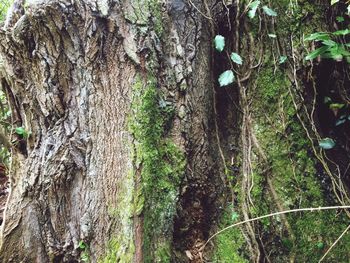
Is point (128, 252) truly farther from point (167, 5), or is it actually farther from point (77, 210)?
point (167, 5)

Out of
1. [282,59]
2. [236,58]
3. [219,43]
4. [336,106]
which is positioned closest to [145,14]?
[219,43]

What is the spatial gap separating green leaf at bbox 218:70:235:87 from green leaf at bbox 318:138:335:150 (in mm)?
617

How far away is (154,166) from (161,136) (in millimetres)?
181

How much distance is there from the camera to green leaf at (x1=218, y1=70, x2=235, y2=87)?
6.91 ft

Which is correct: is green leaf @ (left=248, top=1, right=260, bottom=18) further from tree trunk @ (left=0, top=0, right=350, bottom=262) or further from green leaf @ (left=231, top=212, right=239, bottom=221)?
green leaf @ (left=231, top=212, right=239, bottom=221)

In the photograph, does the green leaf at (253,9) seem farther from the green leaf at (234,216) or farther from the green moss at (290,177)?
the green leaf at (234,216)

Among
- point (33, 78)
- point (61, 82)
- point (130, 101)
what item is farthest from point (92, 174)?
point (33, 78)

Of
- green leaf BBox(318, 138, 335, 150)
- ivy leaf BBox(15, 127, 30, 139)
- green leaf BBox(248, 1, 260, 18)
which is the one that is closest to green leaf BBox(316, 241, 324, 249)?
green leaf BBox(318, 138, 335, 150)

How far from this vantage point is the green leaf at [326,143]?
202 cm

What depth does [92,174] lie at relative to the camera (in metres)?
1.92

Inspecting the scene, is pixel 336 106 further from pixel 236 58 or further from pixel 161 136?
pixel 161 136

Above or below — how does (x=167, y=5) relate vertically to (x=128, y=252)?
above

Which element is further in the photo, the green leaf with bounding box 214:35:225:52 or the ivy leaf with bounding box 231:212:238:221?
the green leaf with bounding box 214:35:225:52

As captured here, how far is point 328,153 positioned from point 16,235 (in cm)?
185
